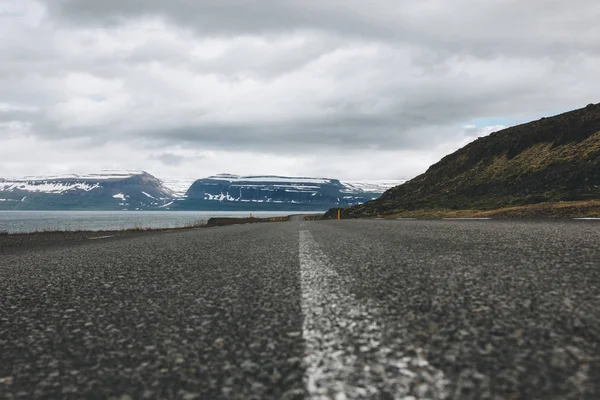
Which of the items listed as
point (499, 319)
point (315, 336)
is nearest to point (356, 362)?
point (315, 336)

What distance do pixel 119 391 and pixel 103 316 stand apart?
2025 millimetres

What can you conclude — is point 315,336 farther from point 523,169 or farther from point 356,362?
point 523,169

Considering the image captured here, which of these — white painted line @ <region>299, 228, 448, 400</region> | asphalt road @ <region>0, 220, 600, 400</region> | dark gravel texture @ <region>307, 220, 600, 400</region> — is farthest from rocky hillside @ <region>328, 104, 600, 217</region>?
white painted line @ <region>299, 228, 448, 400</region>

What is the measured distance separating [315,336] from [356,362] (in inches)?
25.0

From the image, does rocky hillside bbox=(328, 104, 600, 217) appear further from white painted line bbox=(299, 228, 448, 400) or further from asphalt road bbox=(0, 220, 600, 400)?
white painted line bbox=(299, 228, 448, 400)

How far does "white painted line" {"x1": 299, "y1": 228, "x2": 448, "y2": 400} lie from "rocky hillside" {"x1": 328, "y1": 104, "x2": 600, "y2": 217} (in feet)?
215

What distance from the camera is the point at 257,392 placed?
93.5 inches

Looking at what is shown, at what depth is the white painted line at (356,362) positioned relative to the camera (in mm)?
2283

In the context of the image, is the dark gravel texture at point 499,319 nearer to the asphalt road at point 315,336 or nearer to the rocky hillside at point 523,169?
the asphalt road at point 315,336

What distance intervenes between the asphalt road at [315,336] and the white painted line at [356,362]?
12 millimetres

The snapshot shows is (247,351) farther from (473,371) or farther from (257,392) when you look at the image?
(473,371)

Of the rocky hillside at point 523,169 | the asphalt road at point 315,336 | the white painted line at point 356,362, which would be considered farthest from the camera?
the rocky hillside at point 523,169

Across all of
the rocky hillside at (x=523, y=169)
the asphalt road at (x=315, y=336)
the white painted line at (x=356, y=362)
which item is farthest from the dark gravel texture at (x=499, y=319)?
the rocky hillside at (x=523, y=169)

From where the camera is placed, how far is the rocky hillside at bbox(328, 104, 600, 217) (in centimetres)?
7049
